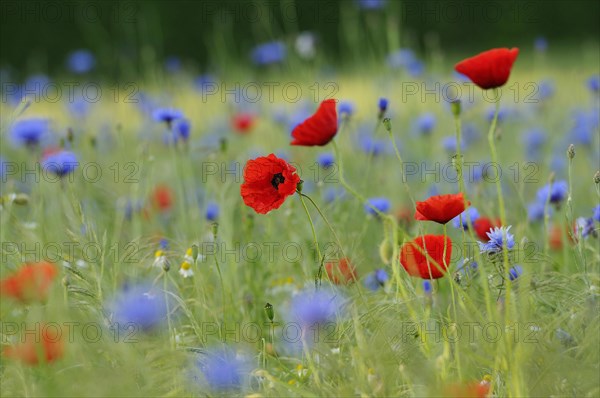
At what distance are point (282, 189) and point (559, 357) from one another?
1.53 feet

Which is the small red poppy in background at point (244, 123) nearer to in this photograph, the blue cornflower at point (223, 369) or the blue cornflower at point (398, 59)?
the blue cornflower at point (398, 59)

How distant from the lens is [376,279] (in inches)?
70.5

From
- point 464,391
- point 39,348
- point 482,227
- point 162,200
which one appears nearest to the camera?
point 464,391

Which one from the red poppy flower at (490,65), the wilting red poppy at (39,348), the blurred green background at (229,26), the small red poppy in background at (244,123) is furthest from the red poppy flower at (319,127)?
the blurred green background at (229,26)

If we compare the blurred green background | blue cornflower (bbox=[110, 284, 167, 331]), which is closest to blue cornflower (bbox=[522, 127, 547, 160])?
blue cornflower (bbox=[110, 284, 167, 331])

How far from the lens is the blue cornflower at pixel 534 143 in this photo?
3.12 meters

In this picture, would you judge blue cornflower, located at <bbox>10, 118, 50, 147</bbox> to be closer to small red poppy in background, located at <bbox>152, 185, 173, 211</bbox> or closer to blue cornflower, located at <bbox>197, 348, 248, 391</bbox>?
small red poppy in background, located at <bbox>152, 185, 173, 211</bbox>

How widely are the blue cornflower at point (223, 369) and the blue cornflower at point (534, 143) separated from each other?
2.07m

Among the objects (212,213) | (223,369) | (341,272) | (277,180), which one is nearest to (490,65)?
(277,180)

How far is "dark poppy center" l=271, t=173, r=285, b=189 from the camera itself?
4.44 feet

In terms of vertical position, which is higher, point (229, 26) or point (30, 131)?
point (229, 26)

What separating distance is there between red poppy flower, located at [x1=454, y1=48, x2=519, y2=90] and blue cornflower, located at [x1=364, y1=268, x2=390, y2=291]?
54cm

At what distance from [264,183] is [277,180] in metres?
0.02

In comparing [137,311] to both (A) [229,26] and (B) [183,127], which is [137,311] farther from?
(A) [229,26]
